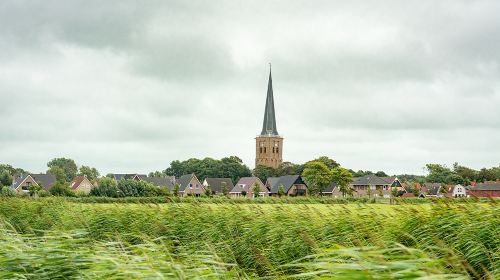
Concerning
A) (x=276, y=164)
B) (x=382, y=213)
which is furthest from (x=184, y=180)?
(x=382, y=213)

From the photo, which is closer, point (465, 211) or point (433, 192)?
point (465, 211)

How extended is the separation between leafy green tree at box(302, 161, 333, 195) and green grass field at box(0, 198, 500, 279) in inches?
2950

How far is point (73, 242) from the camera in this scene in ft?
28.0

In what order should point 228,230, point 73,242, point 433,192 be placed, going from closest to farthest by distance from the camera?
point 73,242, point 228,230, point 433,192

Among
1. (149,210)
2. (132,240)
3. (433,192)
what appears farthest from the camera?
(433,192)

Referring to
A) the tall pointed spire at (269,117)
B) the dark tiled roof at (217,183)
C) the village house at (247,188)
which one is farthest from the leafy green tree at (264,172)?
the village house at (247,188)

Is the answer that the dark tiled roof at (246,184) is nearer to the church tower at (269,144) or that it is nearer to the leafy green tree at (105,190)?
the church tower at (269,144)

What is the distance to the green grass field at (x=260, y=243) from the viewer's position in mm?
5258

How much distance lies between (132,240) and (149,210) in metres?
1.51

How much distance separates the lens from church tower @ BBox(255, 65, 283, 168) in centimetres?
14850

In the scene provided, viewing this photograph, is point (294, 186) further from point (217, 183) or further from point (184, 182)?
point (184, 182)

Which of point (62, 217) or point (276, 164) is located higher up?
point (276, 164)

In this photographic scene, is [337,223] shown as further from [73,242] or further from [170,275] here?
Result: [170,275]

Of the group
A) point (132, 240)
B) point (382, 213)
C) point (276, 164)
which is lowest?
point (132, 240)
